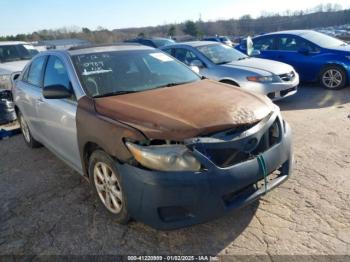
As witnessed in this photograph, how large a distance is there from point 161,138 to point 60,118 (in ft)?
5.38

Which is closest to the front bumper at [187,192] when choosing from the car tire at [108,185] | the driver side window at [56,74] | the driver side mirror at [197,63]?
the car tire at [108,185]

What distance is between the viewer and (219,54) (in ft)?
24.9

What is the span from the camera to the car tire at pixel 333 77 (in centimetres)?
793

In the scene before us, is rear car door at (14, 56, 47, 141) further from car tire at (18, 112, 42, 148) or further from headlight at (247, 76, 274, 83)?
headlight at (247, 76, 274, 83)

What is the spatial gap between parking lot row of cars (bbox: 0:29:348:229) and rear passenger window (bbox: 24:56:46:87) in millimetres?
99

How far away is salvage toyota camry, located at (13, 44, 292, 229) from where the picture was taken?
2.42 metres

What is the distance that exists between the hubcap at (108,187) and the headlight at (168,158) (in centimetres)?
44

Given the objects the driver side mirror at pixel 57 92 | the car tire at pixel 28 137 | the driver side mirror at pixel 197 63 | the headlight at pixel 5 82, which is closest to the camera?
the driver side mirror at pixel 57 92

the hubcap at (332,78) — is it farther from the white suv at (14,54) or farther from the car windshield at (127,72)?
the white suv at (14,54)

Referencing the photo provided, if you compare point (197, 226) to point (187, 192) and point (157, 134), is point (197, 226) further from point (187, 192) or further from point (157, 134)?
point (157, 134)

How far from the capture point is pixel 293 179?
362 centimetres

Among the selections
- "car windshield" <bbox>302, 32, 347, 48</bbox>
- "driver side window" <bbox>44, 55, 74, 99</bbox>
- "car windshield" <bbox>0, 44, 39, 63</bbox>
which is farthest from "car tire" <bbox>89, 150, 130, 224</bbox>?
"car windshield" <bbox>0, 44, 39, 63</bbox>

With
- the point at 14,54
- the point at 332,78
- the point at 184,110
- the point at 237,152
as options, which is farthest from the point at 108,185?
the point at 14,54

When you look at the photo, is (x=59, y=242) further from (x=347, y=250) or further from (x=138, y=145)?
(x=347, y=250)
